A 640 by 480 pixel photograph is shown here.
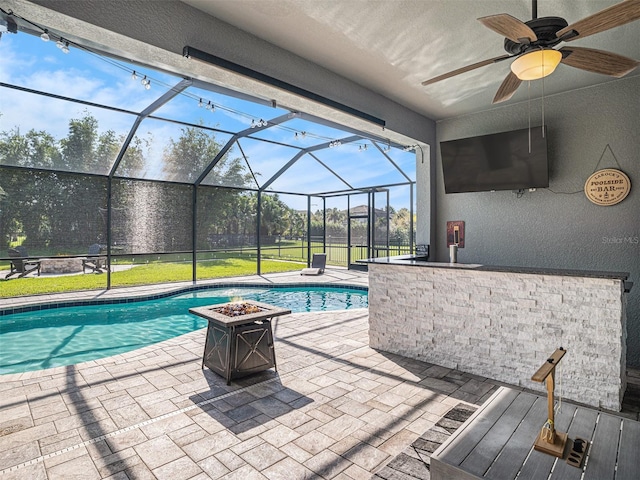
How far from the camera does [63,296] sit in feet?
24.2

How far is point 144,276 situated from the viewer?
9.17m

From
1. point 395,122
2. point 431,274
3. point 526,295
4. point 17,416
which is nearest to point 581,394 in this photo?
point 526,295

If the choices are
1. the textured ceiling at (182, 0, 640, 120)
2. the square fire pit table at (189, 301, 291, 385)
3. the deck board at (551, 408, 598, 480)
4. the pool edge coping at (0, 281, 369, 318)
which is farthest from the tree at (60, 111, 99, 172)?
the deck board at (551, 408, 598, 480)

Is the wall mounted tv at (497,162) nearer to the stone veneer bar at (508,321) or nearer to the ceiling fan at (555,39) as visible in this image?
the stone veneer bar at (508,321)

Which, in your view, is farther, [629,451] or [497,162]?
[497,162]

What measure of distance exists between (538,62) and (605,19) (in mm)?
347

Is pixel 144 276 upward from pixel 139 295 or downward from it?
upward

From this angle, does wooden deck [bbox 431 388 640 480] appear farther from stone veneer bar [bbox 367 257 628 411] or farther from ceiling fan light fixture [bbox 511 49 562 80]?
ceiling fan light fixture [bbox 511 49 562 80]

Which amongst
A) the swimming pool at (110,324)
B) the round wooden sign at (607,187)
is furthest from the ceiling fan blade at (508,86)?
the swimming pool at (110,324)

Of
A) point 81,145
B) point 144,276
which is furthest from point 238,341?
point 144,276

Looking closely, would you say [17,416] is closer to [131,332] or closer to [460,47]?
[131,332]

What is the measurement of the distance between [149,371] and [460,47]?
450cm

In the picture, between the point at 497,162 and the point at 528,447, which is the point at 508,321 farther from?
the point at 497,162

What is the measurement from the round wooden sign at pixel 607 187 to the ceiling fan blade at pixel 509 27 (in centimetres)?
293
